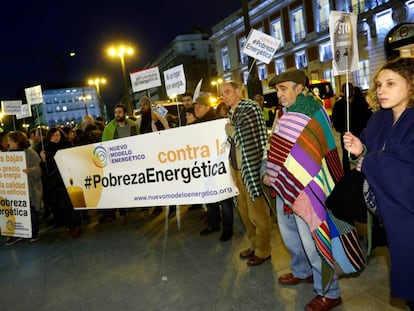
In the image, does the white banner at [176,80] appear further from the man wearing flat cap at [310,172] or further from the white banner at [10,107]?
the man wearing flat cap at [310,172]

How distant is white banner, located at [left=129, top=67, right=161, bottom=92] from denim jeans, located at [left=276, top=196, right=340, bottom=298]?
4.59 meters

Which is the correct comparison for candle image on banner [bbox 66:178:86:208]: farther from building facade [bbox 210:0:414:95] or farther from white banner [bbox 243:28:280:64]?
building facade [bbox 210:0:414:95]

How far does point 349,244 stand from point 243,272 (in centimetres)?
129

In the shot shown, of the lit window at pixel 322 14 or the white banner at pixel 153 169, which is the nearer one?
the white banner at pixel 153 169

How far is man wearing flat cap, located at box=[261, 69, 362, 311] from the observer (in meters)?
2.71

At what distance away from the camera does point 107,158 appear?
17.3 ft

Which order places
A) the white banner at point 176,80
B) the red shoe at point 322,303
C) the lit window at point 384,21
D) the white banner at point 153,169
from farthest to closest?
the lit window at point 384,21 < the white banner at point 176,80 < the white banner at point 153,169 < the red shoe at point 322,303

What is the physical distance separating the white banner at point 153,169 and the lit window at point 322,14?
94.6 feet

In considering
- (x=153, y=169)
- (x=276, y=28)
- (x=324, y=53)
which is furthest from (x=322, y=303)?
(x=276, y=28)

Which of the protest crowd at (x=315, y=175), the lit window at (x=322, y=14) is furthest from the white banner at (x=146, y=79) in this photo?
the lit window at (x=322, y=14)

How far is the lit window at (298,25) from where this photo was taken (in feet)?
106

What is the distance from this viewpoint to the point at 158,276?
387 centimetres

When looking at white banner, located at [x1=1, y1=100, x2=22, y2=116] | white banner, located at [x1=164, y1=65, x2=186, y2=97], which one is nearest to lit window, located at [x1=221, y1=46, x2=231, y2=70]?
white banner, located at [x1=1, y1=100, x2=22, y2=116]

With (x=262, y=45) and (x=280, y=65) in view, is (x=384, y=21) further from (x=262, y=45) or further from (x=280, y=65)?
(x=262, y=45)
